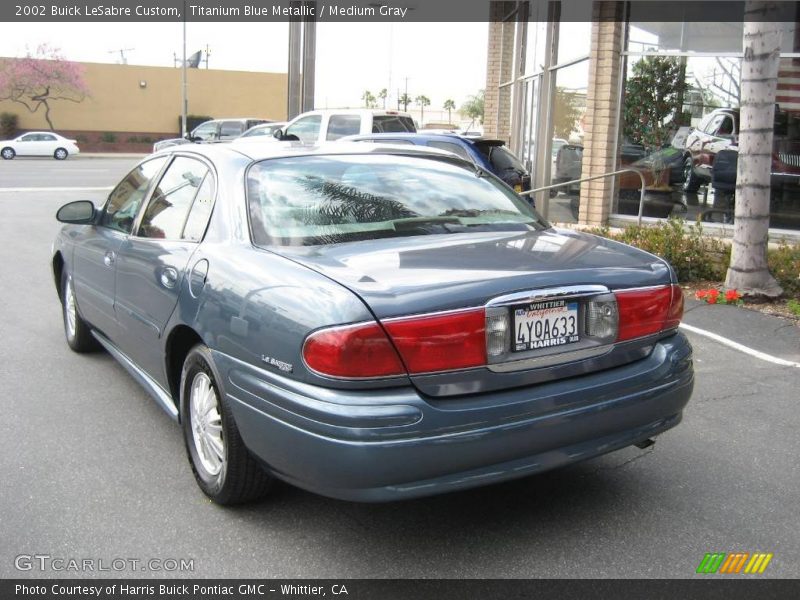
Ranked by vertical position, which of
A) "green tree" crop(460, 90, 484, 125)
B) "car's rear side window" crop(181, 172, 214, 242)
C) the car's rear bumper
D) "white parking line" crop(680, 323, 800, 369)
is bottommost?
"white parking line" crop(680, 323, 800, 369)

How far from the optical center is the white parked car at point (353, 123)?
16.1m

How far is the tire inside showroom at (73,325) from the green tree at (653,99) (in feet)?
28.0

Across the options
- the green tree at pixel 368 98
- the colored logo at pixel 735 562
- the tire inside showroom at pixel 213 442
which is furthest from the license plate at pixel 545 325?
the green tree at pixel 368 98

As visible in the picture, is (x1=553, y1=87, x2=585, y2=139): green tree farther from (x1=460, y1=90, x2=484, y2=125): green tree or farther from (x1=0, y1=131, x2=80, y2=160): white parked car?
(x1=460, y1=90, x2=484, y2=125): green tree

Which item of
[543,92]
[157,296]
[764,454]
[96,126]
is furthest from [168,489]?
[96,126]

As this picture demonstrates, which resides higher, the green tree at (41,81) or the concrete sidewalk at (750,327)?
the green tree at (41,81)

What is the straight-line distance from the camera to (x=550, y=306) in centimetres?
308

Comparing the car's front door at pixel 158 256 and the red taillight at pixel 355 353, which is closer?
the red taillight at pixel 355 353

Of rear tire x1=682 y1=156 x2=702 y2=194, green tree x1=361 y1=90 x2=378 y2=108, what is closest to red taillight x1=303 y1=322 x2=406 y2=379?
rear tire x1=682 y1=156 x2=702 y2=194

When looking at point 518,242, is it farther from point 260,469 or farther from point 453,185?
point 260,469

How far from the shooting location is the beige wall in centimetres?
5284

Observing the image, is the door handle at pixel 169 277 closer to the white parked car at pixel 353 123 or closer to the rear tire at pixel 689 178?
the rear tire at pixel 689 178

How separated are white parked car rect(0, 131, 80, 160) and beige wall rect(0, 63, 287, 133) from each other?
1235cm

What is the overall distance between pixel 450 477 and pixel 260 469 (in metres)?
0.93
